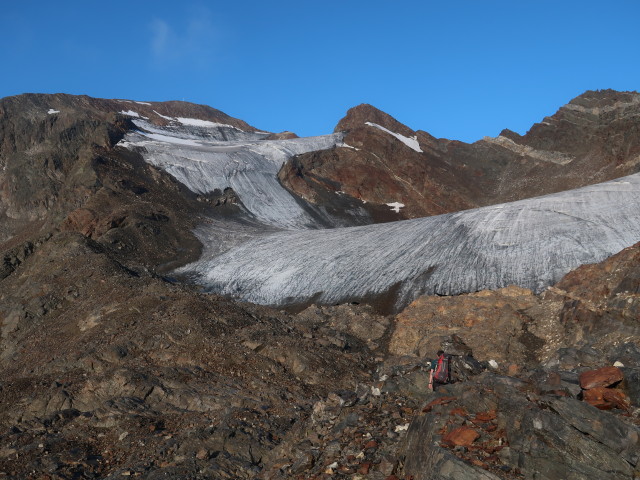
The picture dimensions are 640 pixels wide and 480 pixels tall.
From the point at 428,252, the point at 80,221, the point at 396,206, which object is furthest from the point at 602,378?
the point at 396,206

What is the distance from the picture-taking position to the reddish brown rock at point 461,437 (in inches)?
342

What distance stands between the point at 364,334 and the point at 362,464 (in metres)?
17.9

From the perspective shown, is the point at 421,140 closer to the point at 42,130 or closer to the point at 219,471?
the point at 42,130

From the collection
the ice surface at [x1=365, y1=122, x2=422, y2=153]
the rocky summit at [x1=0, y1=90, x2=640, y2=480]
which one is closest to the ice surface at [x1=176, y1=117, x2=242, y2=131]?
the ice surface at [x1=365, y1=122, x2=422, y2=153]

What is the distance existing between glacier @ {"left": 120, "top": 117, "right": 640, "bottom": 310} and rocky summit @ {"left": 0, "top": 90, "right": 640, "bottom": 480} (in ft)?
0.58

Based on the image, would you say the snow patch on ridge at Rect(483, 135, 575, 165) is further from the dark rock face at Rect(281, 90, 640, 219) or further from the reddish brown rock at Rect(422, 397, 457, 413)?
the reddish brown rock at Rect(422, 397, 457, 413)

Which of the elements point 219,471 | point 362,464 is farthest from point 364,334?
point 362,464

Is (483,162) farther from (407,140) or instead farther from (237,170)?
(237,170)

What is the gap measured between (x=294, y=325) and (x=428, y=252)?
40.2ft

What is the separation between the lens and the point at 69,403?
18281mm

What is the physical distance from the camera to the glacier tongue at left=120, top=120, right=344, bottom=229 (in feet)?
213

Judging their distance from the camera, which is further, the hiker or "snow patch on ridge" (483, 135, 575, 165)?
"snow patch on ridge" (483, 135, 575, 165)

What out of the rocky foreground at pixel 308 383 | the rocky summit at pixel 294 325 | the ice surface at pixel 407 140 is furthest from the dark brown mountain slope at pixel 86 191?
the ice surface at pixel 407 140

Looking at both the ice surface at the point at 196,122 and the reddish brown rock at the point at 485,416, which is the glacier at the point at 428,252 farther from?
the ice surface at the point at 196,122
